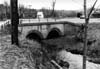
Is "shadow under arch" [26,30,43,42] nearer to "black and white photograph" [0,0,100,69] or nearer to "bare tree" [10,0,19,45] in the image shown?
"black and white photograph" [0,0,100,69]

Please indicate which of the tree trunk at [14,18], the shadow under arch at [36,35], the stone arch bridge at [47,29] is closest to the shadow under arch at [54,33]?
the stone arch bridge at [47,29]

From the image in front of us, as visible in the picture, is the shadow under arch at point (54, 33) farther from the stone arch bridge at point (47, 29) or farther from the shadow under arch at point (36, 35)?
the shadow under arch at point (36, 35)

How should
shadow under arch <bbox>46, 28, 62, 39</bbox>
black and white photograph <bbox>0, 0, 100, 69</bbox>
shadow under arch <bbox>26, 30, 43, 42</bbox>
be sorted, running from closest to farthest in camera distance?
black and white photograph <bbox>0, 0, 100, 69</bbox>, shadow under arch <bbox>26, 30, 43, 42</bbox>, shadow under arch <bbox>46, 28, 62, 39</bbox>

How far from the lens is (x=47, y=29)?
86.2 feet

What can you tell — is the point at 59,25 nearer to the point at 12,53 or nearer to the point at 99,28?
the point at 99,28

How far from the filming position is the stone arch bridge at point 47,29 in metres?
24.0

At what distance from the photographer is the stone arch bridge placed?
24.0m

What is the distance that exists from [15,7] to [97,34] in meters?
15.3

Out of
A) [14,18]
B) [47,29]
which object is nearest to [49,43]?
[47,29]

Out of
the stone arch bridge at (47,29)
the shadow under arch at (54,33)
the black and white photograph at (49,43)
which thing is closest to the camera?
the black and white photograph at (49,43)

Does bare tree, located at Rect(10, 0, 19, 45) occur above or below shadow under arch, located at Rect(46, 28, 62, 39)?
above

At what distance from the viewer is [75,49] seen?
60.2 ft

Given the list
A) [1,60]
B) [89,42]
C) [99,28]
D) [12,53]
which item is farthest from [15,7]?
[99,28]

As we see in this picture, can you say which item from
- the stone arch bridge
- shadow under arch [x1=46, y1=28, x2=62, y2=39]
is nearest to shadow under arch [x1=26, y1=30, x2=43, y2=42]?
the stone arch bridge
